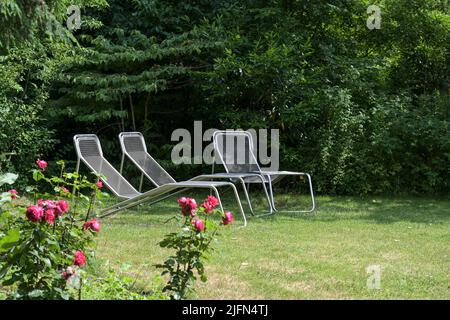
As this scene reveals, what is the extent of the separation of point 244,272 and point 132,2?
7730mm

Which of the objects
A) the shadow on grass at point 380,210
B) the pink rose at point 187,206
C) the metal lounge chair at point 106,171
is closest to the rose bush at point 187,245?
the pink rose at point 187,206

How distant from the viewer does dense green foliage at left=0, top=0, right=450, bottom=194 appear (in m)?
10.0

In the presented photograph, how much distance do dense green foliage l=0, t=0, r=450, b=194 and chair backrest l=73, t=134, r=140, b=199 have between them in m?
2.24

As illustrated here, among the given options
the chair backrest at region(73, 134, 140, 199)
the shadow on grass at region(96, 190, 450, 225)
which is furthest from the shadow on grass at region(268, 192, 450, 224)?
the chair backrest at region(73, 134, 140, 199)

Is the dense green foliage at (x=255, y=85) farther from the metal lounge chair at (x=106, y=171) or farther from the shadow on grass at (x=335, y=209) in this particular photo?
the metal lounge chair at (x=106, y=171)

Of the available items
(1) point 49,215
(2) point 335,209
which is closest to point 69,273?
(1) point 49,215

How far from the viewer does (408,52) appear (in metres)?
12.1

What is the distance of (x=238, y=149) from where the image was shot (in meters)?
8.38

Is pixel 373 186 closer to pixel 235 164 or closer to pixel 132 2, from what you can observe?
pixel 235 164

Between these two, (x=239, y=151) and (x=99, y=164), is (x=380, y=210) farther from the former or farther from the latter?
(x=99, y=164)

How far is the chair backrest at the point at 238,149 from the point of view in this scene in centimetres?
829

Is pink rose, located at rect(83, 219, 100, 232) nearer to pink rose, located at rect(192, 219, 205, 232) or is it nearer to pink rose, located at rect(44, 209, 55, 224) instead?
pink rose, located at rect(44, 209, 55, 224)

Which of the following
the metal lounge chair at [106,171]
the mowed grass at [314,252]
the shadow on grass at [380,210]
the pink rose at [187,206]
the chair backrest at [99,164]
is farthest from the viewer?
the shadow on grass at [380,210]

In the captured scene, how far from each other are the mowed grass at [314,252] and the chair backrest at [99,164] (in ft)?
1.03
